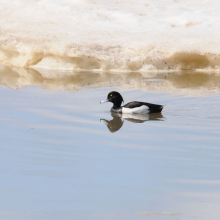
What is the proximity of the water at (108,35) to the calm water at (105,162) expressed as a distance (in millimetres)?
4636

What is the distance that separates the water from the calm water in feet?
15.2

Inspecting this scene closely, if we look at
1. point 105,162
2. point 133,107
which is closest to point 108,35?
point 133,107

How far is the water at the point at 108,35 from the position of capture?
52.6ft

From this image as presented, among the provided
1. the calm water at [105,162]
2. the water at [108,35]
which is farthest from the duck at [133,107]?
the water at [108,35]

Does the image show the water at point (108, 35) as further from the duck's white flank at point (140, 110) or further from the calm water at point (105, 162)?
the duck's white flank at point (140, 110)

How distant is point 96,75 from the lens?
15430 millimetres

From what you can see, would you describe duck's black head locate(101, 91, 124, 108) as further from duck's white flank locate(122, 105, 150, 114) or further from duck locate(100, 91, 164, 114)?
duck's white flank locate(122, 105, 150, 114)

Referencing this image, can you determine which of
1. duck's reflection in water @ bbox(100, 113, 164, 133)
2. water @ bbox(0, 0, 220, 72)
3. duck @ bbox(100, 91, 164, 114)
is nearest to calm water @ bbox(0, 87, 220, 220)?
duck's reflection in water @ bbox(100, 113, 164, 133)

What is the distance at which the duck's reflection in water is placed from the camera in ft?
32.7

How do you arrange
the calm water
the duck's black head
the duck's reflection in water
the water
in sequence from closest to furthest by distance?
the calm water, the duck's reflection in water, the duck's black head, the water

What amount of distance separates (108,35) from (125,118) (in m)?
6.28

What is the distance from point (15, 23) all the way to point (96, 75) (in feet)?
11.3

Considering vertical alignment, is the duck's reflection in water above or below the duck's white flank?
below

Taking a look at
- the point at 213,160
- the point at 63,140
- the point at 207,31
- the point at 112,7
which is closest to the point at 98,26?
the point at 112,7
